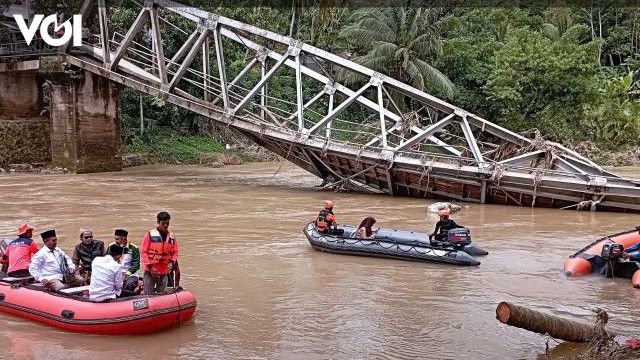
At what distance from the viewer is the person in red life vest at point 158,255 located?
905 cm

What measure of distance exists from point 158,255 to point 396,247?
547cm

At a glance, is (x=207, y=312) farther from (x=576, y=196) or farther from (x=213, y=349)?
(x=576, y=196)

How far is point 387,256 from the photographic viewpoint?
13398 millimetres

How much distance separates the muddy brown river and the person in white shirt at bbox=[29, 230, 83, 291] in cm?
62

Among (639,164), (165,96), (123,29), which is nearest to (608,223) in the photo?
(165,96)

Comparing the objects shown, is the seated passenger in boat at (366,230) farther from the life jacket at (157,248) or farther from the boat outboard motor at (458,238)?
the life jacket at (157,248)

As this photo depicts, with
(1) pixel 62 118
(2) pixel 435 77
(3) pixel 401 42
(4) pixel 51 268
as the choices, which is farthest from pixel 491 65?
(4) pixel 51 268

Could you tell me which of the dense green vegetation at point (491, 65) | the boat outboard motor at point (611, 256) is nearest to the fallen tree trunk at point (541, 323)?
the boat outboard motor at point (611, 256)

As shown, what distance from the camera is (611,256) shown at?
12.0 metres

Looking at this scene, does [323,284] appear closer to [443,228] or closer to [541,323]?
[443,228]

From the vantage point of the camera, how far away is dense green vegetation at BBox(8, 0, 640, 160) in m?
34.8

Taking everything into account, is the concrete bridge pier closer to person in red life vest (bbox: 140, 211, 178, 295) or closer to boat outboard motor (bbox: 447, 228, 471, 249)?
boat outboard motor (bbox: 447, 228, 471, 249)

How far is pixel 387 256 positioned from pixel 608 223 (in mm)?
7674

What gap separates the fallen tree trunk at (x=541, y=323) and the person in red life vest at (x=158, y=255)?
4.28 metres
